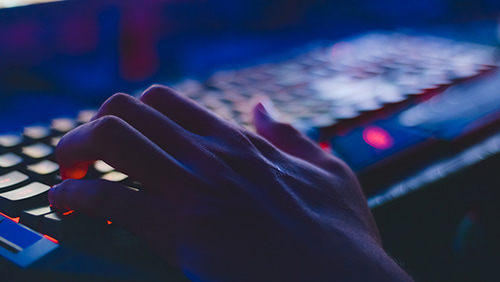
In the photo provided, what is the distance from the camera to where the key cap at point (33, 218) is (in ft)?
1.19

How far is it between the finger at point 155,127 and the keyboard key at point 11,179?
0.11m

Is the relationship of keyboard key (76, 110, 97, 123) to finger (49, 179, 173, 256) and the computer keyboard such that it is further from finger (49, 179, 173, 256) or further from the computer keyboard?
finger (49, 179, 173, 256)

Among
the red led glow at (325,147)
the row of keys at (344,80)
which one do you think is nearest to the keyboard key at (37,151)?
the row of keys at (344,80)

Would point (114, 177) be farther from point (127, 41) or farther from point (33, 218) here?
point (127, 41)

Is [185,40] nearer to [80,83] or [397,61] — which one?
[80,83]

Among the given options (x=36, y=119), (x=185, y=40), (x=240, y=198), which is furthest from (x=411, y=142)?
(x=36, y=119)

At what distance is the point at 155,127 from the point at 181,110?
0.06 meters

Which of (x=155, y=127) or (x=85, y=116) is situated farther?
(x=85, y=116)

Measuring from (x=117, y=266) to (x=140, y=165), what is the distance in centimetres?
10

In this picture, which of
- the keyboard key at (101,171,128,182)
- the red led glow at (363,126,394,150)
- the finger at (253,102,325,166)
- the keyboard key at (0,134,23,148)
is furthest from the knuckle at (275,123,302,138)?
the keyboard key at (0,134,23,148)

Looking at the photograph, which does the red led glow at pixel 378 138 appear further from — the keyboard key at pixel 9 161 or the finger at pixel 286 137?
the keyboard key at pixel 9 161

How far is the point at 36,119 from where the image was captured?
60 centimetres

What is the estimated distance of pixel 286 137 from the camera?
0.54 metres

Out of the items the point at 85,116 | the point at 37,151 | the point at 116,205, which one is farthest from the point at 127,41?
the point at 116,205
